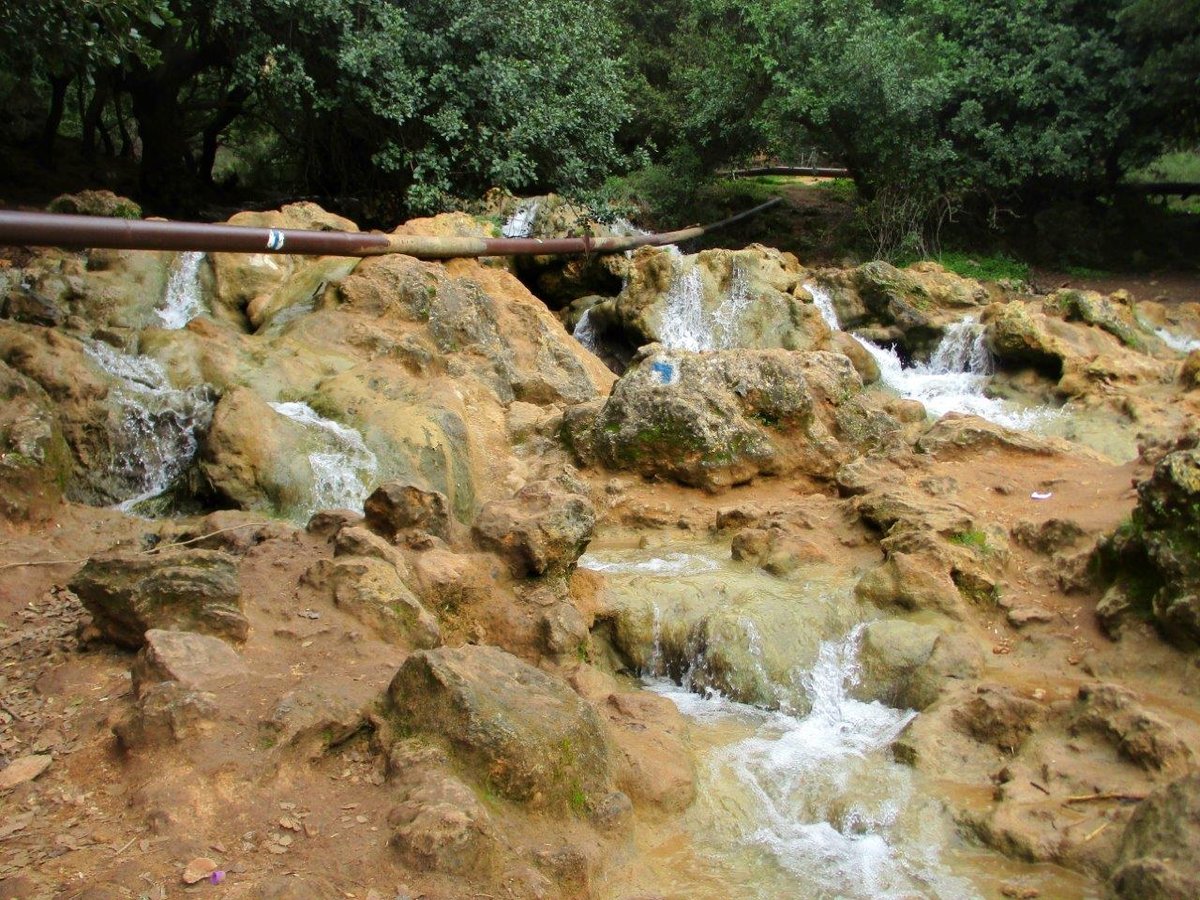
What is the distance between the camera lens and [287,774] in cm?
367

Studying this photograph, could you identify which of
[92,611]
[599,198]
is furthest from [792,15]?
[92,611]

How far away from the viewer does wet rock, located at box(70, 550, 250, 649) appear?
13.8 ft

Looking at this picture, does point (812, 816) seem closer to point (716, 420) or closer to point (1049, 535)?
point (1049, 535)

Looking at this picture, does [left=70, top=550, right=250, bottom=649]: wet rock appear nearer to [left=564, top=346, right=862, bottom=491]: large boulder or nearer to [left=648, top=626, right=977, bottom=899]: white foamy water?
[left=648, top=626, right=977, bottom=899]: white foamy water

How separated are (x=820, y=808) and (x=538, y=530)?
214 cm

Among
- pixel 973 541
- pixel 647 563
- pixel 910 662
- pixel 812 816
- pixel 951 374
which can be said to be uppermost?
pixel 973 541

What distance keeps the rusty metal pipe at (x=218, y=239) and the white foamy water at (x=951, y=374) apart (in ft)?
17.7

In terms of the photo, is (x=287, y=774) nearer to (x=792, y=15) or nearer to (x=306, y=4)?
(x=306, y=4)

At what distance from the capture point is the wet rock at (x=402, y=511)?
5.79 m

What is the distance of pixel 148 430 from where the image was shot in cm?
764

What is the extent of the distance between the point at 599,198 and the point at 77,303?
8.29m

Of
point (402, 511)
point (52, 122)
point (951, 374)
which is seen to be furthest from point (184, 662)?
point (52, 122)

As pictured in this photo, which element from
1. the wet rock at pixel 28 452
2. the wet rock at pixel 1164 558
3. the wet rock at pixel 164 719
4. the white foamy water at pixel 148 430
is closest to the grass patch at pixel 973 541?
the wet rock at pixel 1164 558

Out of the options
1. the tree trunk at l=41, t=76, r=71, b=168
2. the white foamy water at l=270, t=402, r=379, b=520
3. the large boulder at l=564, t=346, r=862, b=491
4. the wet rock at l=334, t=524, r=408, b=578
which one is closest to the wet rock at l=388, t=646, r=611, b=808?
the wet rock at l=334, t=524, r=408, b=578
